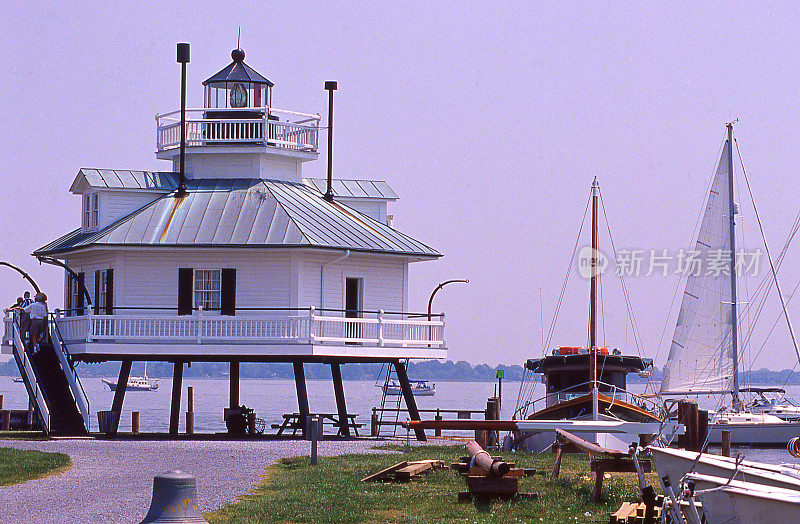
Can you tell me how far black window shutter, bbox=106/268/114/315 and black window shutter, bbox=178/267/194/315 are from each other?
2.27 m

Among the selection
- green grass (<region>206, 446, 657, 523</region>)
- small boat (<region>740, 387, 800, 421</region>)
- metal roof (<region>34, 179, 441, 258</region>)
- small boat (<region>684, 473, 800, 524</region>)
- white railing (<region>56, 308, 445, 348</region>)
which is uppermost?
metal roof (<region>34, 179, 441, 258</region>)

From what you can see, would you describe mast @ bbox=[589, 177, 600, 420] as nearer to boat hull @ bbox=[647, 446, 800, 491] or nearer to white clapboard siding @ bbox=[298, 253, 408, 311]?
white clapboard siding @ bbox=[298, 253, 408, 311]

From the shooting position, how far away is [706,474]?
70.1 feet

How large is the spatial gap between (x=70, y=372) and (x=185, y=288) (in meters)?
4.36

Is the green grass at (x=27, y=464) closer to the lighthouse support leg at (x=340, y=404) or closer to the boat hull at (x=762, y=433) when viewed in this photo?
the lighthouse support leg at (x=340, y=404)

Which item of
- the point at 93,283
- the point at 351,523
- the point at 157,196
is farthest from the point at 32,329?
the point at 351,523

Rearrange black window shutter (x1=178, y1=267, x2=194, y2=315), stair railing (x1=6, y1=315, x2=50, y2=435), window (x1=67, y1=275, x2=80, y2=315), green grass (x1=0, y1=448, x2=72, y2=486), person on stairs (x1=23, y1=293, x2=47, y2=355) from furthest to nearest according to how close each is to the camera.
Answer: window (x1=67, y1=275, x2=80, y2=315) < black window shutter (x1=178, y1=267, x2=194, y2=315) < person on stairs (x1=23, y1=293, x2=47, y2=355) < stair railing (x1=6, y1=315, x2=50, y2=435) < green grass (x1=0, y1=448, x2=72, y2=486)

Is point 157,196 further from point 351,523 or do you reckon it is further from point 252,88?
point 351,523

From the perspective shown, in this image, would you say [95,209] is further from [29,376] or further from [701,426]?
[701,426]

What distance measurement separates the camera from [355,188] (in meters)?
48.9

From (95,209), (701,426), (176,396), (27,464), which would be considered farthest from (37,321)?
(701,426)

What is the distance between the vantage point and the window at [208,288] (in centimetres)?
4253

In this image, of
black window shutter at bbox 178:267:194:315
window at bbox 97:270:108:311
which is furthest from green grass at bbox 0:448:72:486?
window at bbox 97:270:108:311

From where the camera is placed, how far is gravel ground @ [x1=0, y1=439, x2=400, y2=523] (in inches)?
848
